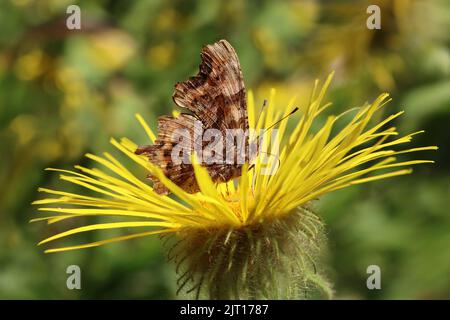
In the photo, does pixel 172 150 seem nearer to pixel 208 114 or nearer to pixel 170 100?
pixel 208 114

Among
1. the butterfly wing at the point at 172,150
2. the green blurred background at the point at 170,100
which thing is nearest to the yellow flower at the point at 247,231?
the butterfly wing at the point at 172,150

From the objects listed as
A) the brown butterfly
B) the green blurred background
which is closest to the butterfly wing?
the brown butterfly

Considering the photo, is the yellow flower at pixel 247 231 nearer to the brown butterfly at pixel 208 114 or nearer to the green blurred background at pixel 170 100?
the brown butterfly at pixel 208 114
